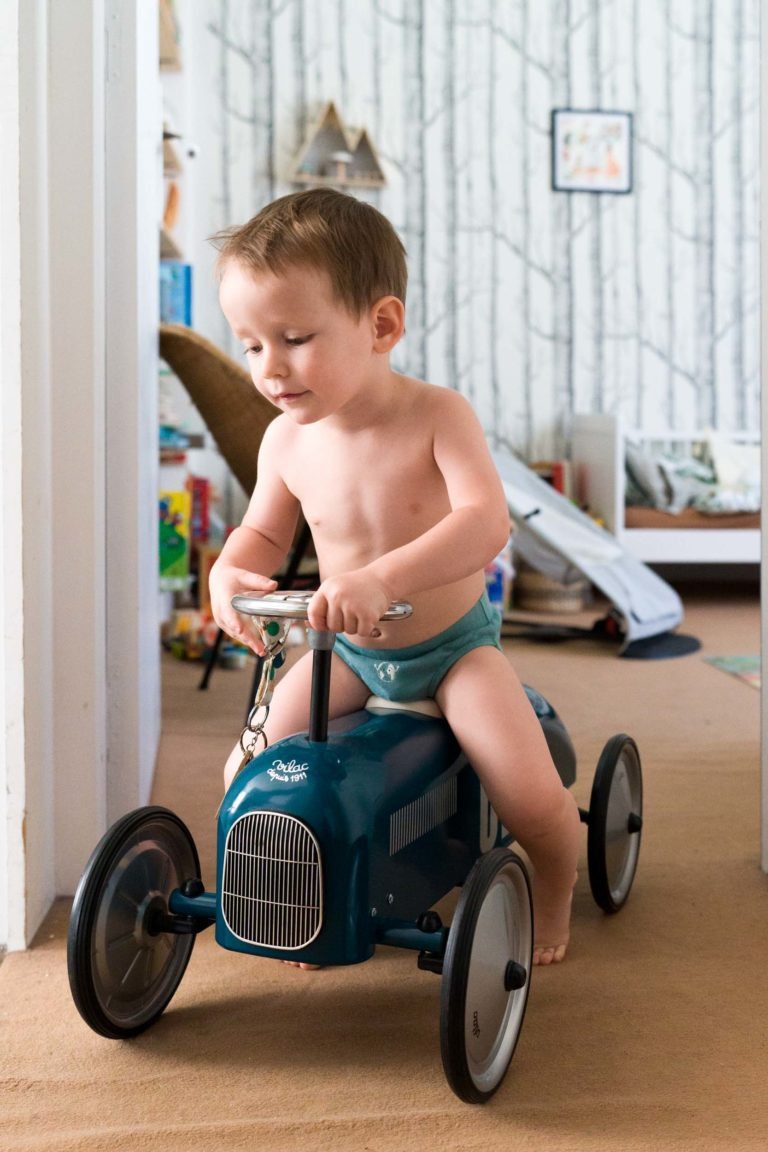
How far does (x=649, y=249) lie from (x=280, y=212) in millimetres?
3979

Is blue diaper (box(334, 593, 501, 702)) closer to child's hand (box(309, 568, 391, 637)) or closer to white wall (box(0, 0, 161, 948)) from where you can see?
child's hand (box(309, 568, 391, 637))

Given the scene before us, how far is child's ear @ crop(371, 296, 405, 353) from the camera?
111 cm

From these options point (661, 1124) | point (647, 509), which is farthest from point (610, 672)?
point (661, 1124)

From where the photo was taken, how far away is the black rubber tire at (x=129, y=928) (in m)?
1.02

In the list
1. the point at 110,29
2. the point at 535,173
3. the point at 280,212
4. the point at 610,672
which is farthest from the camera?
the point at 535,173

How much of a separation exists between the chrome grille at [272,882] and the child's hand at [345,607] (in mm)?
165

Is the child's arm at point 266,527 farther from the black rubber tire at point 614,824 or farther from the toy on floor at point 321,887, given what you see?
the black rubber tire at point 614,824

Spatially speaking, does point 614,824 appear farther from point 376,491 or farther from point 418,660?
point 376,491

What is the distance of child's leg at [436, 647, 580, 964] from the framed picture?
3.84m

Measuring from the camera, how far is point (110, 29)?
1.46 meters

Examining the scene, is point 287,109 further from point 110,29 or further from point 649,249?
point 110,29

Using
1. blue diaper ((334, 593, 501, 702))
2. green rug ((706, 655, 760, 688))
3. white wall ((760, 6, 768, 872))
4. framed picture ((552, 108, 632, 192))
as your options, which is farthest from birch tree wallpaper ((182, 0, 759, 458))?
blue diaper ((334, 593, 501, 702))

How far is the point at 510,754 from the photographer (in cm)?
118

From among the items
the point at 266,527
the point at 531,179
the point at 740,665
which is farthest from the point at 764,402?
the point at 531,179
